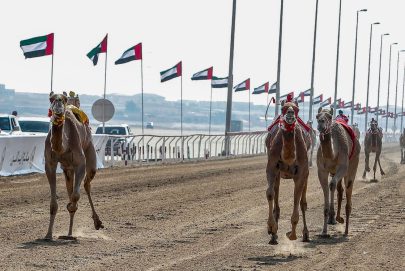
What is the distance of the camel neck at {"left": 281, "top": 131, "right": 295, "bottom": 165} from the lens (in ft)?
41.6

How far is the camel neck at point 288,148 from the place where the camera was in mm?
12672

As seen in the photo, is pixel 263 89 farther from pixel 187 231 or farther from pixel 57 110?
pixel 57 110

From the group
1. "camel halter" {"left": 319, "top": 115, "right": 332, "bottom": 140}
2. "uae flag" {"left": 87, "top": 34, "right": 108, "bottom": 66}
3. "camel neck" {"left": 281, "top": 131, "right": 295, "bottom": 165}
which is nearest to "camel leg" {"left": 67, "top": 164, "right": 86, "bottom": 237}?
"camel neck" {"left": 281, "top": 131, "right": 295, "bottom": 165}

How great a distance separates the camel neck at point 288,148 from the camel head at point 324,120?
5.24 feet

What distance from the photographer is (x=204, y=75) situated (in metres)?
57.9

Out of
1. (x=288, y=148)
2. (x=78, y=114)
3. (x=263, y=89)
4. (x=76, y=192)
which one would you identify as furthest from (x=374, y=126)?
(x=263, y=89)

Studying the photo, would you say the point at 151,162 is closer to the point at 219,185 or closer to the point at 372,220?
the point at 219,185

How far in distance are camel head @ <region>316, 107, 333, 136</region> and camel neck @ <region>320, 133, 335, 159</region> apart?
0.59 ft

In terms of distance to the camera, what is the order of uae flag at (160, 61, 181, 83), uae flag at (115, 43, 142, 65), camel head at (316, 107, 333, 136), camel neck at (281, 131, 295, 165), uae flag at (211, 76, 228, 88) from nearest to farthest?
1. camel neck at (281, 131, 295, 165)
2. camel head at (316, 107, 333, 136)
3. uae flag at (115, 43, 142, 65)
4. uae flag at (160, 61, 181, 83)
5. uae flag at (211, 76, 228, 88)

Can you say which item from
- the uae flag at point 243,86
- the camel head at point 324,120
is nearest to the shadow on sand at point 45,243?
the camel head at point 324,120

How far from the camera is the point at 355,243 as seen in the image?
13.5 metres

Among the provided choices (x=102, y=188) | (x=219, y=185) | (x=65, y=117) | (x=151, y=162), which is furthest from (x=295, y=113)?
(x=151, y=162)

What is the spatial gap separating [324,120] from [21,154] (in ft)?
45.3

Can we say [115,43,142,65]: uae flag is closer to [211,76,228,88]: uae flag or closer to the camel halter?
[211,76,228,88]: uae flag
